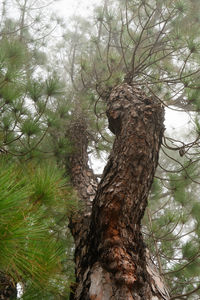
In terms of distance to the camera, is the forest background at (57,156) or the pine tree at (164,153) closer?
the forest background at (57,156)

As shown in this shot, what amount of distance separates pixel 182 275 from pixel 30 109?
4.96ft

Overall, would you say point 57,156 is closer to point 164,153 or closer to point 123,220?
point 164,153

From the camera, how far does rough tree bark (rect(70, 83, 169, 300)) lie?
0.73 metres

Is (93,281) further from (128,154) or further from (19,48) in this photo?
(19,48)

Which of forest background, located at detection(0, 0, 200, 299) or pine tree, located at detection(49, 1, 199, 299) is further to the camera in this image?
pine tree, located at detection(49, 1, 199, 299)

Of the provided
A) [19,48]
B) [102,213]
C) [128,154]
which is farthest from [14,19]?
[102,213]

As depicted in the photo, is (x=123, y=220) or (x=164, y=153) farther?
(x=164, y=153)

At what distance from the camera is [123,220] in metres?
0.84

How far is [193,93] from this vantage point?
141 centimetres

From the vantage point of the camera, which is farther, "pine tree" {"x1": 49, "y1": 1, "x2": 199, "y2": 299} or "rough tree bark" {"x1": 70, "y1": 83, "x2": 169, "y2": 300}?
"pine tree" {"x1": 49, "y1": 1, "x2": 199, "y2": 299}

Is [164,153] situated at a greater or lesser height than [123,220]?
greater

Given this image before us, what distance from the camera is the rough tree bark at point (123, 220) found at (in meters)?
0.73

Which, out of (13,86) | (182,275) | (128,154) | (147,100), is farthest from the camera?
(182,275)

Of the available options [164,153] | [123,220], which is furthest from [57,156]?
[123,220]
